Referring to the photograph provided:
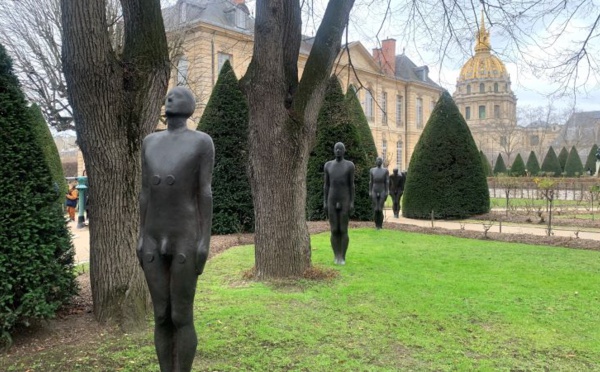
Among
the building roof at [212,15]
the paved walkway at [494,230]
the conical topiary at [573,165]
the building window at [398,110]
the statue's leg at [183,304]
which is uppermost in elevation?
the building roof at [212,15]

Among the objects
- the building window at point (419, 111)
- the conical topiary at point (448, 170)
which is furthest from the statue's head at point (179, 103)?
the building window at point (419, 111)

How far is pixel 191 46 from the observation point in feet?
94.8

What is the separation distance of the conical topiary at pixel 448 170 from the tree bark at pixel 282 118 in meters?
10.6

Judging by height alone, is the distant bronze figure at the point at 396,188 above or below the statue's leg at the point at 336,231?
above

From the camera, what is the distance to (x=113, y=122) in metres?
5.34

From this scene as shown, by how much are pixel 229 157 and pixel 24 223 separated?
9.43 metres

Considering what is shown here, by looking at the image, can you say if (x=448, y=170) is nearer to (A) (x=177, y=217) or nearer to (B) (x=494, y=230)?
(B) (x=494, y=230)

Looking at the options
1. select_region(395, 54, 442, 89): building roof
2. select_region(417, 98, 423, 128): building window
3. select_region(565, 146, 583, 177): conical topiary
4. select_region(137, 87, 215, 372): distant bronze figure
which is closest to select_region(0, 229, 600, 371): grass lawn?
select_region(137, 87, 215, 372): distant bronze figure

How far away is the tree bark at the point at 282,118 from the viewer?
7391mm

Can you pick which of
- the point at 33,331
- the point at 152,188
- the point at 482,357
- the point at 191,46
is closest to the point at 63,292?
the point at 33,331

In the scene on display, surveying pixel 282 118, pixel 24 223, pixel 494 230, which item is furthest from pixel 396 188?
pixel 24 223

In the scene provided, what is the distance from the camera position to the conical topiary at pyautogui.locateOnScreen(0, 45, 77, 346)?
4586 mm

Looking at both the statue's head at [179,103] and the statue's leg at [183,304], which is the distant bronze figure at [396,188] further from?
the statue's leg at [183,304]

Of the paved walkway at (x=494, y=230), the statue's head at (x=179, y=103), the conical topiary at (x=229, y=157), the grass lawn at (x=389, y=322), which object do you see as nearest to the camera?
the statue's head at (x=179, y=103)
